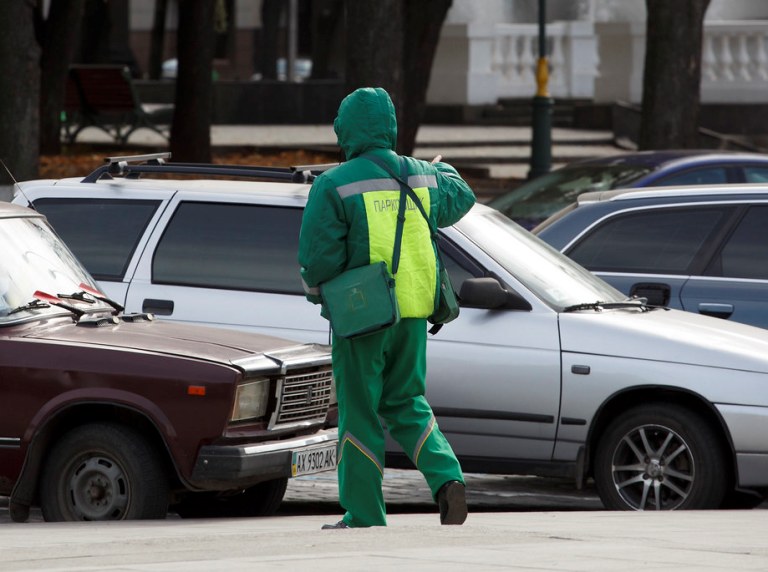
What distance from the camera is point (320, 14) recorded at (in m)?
46.3

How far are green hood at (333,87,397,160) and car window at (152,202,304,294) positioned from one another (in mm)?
1999

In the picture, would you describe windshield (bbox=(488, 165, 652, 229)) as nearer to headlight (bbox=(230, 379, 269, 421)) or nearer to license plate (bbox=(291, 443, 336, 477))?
license plate (bbox=(291, 443, 336, 477))

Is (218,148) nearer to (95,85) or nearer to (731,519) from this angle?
(95,85)

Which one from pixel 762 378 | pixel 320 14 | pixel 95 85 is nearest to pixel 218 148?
pixel 95 85

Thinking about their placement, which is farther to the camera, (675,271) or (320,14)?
(320,14)

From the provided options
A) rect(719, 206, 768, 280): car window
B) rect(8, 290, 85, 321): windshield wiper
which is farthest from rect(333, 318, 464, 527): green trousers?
rect(719, 206, 768, 280): car window

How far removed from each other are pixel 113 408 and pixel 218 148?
21.5 metres

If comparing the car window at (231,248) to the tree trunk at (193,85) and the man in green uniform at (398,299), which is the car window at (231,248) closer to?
the man in green uniform at (398,299)

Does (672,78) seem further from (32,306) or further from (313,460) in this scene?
(32,306)

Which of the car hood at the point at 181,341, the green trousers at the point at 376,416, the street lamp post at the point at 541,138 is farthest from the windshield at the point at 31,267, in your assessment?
the street lamp post at the point at 541,138

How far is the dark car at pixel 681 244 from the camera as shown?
9.84m

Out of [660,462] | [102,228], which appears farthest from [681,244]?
[102,228]

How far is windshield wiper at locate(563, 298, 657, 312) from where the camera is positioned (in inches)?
340

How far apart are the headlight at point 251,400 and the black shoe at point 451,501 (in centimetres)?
95
